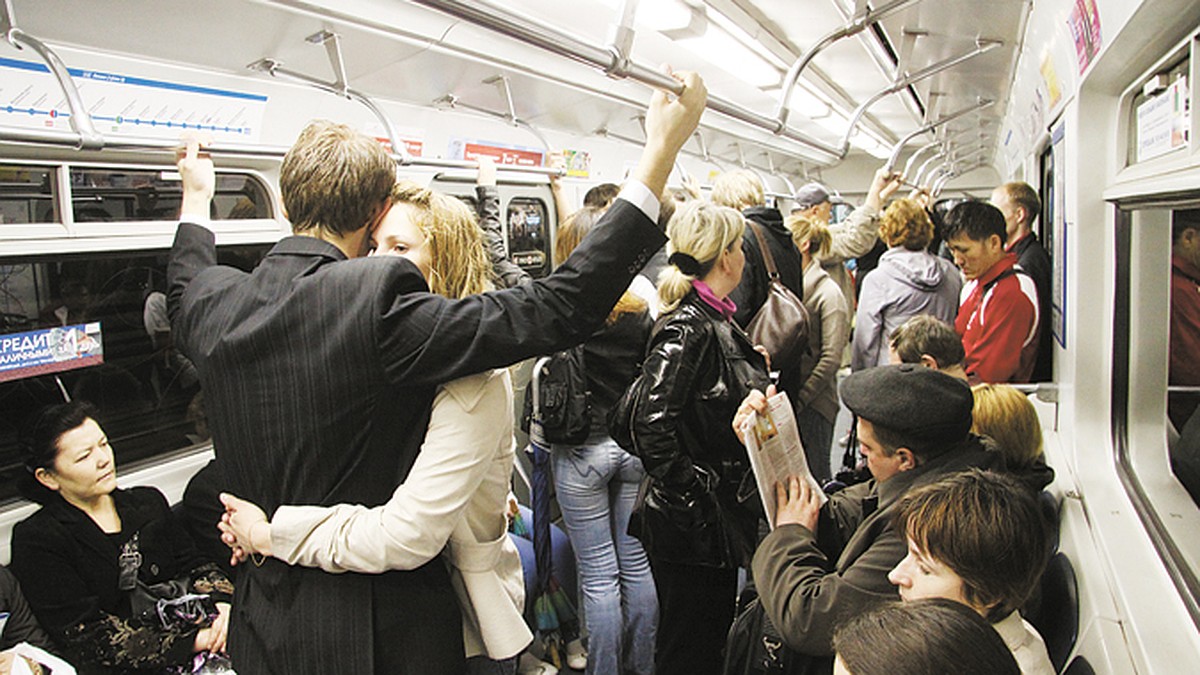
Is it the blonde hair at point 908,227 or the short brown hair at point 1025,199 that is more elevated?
the short brown hair at point 1025,199

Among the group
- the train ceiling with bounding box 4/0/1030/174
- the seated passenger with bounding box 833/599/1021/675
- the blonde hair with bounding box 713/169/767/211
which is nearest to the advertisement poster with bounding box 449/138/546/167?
the train ceiling with bounding box 4/0/1030/174

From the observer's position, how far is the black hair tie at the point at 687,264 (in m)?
2.42

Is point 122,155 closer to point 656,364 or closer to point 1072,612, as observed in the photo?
point 656,364

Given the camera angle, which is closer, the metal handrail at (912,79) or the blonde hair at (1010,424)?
the blonde hair at (1010,424)

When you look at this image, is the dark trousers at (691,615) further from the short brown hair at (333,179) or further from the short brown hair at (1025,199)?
the short brown hair at (1025,199)

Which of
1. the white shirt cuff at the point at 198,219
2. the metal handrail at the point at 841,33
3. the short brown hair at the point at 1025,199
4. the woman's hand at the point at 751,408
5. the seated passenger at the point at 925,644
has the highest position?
the metal handrail at the point at 841,33

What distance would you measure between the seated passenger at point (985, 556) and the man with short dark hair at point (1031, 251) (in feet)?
7.78

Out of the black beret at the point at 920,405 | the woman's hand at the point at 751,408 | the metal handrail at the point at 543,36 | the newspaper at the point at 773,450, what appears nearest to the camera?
the metal handrail at the point at 543,36

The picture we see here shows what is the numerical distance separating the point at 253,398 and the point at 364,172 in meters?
0.47

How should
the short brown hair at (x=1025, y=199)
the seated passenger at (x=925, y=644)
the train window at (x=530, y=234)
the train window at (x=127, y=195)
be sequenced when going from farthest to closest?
the train window at (x=530, y=234), the short brown hair at (x=1025, y=199), the train window at (x=127, y=195), the seated passenger at (x=925, y=644)

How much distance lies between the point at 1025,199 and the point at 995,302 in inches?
45.7

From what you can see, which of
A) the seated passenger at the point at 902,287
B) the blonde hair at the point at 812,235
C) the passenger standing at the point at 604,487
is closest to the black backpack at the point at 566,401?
the passenger standing at the point at 604,487

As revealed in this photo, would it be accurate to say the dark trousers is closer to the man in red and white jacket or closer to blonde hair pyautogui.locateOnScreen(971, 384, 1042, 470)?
blonde hair pyautogui.locateOnScreen(971, 384, 1042, 470)

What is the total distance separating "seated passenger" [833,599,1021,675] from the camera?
96 centimetres
